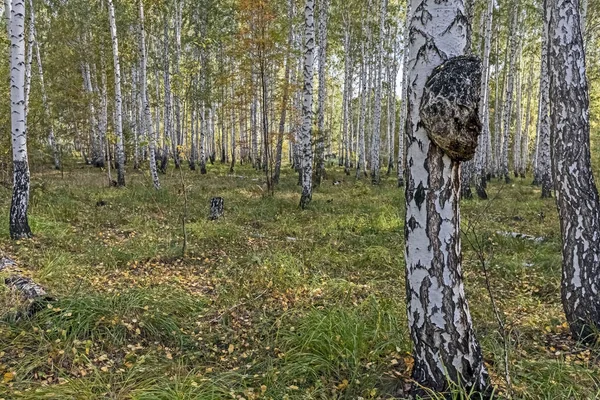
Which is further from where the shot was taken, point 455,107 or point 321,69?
point 321,69

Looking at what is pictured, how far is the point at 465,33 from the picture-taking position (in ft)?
7.65

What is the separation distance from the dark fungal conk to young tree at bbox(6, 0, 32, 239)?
6.75 meters

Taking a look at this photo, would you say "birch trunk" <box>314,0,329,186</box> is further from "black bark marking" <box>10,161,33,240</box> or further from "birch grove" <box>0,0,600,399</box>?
"black bark marking" <box>10,161,33,240</box>

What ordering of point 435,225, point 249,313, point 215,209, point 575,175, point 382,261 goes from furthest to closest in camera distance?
point 215,209 < point 382,261 < point 249,313 < point 575,175 < point 435,225

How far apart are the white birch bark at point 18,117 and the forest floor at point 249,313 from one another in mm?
271

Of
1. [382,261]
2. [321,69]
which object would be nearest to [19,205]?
[382,261]

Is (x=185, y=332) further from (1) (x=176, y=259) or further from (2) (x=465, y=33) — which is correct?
(2) (x=465, y=33)

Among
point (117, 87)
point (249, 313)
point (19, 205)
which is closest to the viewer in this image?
point (249, 313)

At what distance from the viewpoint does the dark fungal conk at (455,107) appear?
2115 mm

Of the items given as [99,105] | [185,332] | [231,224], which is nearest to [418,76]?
[185,332]

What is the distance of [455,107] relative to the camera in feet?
6.95

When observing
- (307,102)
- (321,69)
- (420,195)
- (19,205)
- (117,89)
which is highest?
(321,69)

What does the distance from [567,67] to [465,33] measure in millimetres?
1769

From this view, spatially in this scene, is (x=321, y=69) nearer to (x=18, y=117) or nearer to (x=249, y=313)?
(x=18, y=117)
